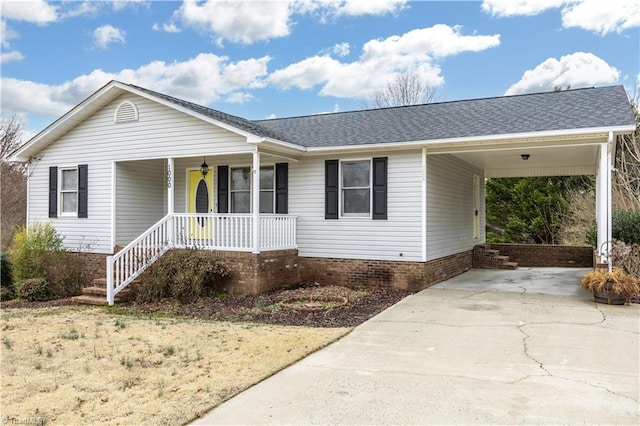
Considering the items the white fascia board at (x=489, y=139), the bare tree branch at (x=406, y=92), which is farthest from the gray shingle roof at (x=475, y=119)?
the bare tree branch at (x=406, y=92)

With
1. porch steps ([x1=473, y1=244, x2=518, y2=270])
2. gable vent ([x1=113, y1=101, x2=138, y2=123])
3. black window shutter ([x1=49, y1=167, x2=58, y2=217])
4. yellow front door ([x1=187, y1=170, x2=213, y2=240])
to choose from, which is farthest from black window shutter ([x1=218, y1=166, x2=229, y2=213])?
porch steps ([x1=473, y1=244, x2=518, y2=270])

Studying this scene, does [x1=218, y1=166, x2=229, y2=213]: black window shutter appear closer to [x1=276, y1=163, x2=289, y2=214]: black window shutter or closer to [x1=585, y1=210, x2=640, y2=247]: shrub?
[x1=276, y1=163, x2=289, y2=214]: black window shutter

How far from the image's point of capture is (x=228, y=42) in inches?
846

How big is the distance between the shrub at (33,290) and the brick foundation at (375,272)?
6129mm

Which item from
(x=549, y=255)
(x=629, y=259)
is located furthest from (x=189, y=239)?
(x=549, y=255)

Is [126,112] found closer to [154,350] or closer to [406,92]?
[154,350]

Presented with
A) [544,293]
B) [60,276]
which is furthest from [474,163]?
[60,276]

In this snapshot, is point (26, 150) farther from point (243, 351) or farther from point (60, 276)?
point (243, 351)

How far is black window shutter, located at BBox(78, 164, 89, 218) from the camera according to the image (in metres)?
12.8

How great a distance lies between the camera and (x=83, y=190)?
12.9 meters

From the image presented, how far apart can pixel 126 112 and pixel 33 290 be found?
4812 mm

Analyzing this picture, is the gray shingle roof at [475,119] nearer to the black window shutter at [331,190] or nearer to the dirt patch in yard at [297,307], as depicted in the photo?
the black window shutter at [331,190]

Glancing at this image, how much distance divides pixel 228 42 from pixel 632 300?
1858cm

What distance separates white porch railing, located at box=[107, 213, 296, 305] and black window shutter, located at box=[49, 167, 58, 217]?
3.92 meters
